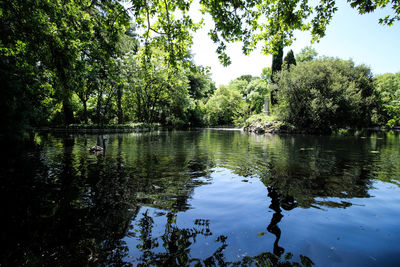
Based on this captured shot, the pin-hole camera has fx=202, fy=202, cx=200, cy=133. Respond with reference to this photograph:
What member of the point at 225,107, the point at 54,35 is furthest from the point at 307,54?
the point at 54,35

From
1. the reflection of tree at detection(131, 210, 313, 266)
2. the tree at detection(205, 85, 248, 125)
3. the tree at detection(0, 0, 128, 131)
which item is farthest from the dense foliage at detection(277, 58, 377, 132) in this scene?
the reflection of tree at detection(131, 210, 313, 266)

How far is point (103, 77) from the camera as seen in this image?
909 centimetres

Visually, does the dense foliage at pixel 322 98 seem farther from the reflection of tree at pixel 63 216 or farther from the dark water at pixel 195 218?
the reflection of tree at pixel 63 216

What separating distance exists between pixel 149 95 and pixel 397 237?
38.0 m

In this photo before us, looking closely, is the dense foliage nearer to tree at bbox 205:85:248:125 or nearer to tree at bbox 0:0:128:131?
tree at bbox 205:85:248:125

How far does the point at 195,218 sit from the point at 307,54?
230 ft

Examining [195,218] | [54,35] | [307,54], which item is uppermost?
[307,54]

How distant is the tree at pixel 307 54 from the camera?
6038cm

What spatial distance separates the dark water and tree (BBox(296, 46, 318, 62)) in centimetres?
6373

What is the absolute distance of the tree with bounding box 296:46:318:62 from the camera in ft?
198

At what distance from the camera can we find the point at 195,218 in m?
4.03

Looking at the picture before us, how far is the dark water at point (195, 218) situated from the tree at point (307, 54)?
63725 mm

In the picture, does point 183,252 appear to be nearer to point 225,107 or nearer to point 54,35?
point 54,35

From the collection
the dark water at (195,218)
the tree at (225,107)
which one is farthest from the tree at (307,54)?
the dark water at (195,218)
